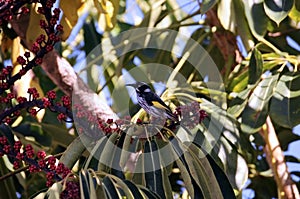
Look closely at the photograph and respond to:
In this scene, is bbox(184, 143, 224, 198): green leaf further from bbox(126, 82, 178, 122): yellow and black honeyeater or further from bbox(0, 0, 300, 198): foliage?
bbox(126, 82, 178, 122): yellow and black honeyeater

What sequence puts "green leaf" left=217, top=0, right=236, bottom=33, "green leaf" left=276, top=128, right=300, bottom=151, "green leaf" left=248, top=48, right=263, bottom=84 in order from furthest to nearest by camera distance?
"green leaf" left=276, top=128, right=300, bottom=151, "green leaf" left=217, top=0, right=236, bottom=33, "green leaf" left=248, top=48, right=263, bottom=84

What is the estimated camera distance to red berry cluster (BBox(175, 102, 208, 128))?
173 centimetres

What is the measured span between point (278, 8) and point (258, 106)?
263mm

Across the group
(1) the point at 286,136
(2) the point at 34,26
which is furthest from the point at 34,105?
(1) the point at 286,136

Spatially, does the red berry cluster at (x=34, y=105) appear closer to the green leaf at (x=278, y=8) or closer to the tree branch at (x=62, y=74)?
the tree branch at (x=62, y=74)

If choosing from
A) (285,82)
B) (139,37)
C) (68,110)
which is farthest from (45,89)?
(68,110)

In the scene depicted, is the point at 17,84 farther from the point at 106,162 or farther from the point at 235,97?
the point at 106,162

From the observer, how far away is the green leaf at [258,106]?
2.20 m

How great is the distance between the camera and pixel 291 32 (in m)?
2.89

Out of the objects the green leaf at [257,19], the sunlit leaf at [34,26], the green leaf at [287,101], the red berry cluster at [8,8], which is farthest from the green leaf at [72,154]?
the green leaf at [257,19]

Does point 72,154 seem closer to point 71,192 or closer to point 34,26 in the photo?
point 71,192

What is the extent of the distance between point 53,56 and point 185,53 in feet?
2.21

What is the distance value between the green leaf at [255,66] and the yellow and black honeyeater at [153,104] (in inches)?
14.3

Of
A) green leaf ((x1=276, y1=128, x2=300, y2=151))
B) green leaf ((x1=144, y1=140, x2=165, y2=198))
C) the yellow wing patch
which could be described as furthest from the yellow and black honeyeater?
green leaf ((x1=276, y1=128, x2=300, y2=151))
